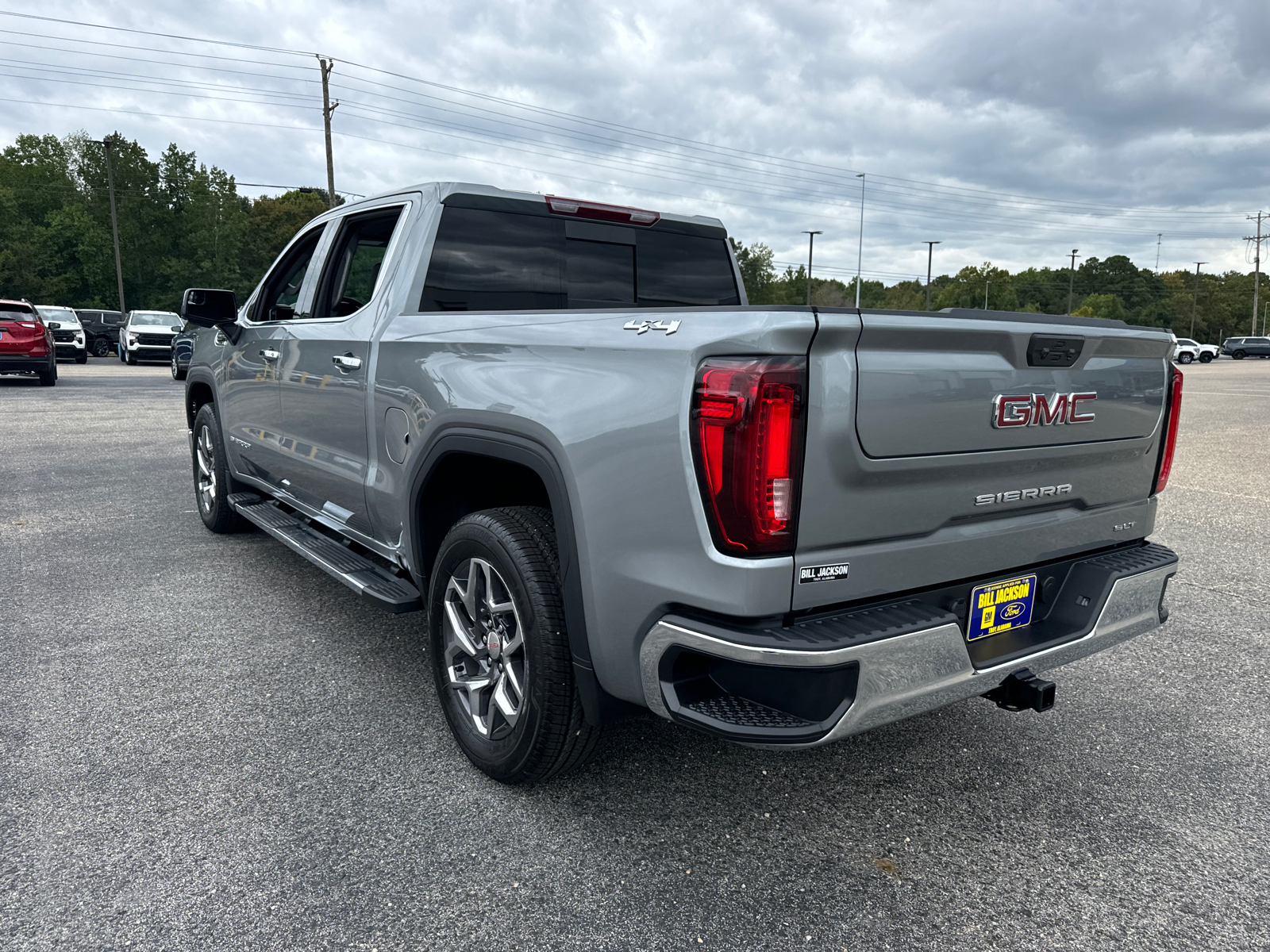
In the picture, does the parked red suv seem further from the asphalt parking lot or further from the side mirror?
the asphalt parking lot

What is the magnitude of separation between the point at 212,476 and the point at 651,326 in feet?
16.0

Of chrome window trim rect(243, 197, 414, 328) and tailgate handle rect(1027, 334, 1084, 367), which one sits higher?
chrome window trim rect(243, 197, 414, 328)

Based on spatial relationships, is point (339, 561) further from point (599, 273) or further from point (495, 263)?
point (599, 273)

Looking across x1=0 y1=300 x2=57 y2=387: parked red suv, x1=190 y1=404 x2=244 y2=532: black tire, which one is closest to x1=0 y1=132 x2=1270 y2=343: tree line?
x1=0 y1=300 x2=57 y2=387: parked red suv

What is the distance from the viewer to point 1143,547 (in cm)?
305

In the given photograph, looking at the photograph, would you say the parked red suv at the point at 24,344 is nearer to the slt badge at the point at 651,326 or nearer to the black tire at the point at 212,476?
the black tire at the point at 212,476

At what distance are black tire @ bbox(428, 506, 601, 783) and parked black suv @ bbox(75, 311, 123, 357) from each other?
34687 mm

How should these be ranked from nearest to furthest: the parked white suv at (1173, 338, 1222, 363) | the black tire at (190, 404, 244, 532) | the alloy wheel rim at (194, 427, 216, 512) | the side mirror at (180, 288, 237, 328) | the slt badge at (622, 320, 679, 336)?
the slt badge at (622, 320, 679, 336)
the side mirror at (180, 288, 237, 328)
the black tire at (190, 404, 244, 532)
the alloy wheel rim at (194, 427, 216, 512)
the parked white suv at (1173, 338, 1222, 363)

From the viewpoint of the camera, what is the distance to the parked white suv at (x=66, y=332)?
2617 centimetres

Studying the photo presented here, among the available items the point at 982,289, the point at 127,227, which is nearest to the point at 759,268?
the point at 982,289

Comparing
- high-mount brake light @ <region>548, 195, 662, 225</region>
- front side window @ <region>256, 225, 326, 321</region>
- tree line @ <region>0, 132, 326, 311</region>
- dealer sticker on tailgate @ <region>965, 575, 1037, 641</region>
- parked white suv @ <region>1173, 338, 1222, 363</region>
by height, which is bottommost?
parked white suv @ <region>1173, 338, 1222, 363</region>

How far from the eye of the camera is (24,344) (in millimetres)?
17922

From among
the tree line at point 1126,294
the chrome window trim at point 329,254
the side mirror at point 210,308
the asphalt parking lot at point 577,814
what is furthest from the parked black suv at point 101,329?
the tree line at point 1126,294

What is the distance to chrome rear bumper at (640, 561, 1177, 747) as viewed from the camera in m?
2.04
